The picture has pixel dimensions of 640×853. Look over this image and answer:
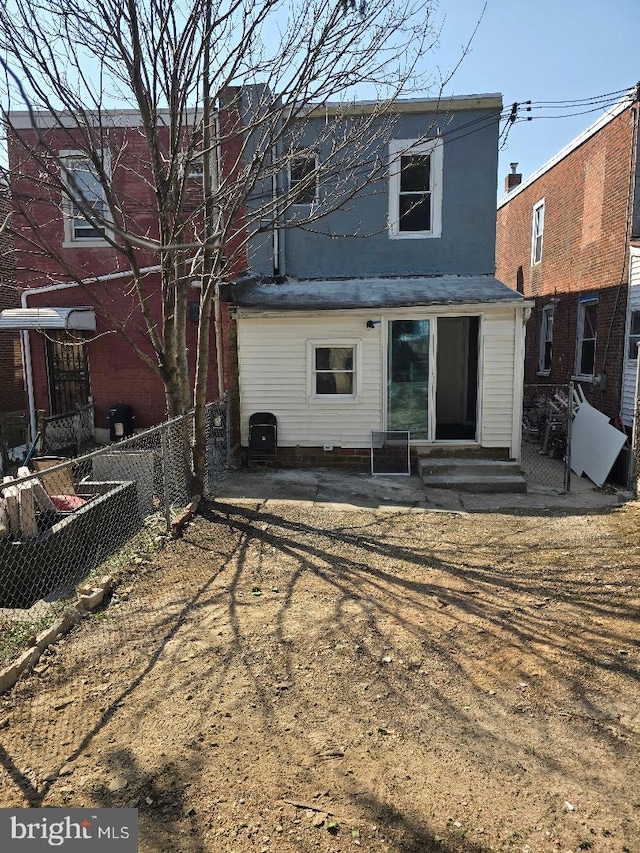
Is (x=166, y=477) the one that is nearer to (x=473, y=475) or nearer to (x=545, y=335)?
(x=473, y=475)

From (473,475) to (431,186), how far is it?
18.2 feet

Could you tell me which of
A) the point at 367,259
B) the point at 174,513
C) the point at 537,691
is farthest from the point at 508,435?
the point at 537,691

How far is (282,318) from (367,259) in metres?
2.49

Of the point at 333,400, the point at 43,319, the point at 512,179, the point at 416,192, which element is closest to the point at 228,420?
Result: the point at 333,400

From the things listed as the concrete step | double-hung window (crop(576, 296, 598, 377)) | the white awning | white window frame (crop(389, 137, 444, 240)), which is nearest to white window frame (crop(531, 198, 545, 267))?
double-hung window (crop(576, 296, 598, 377))

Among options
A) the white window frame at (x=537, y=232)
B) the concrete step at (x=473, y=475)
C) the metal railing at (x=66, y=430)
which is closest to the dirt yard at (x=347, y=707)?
the concrete step at (x=473, y=475)

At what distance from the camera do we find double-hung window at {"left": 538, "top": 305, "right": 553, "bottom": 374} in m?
15.5

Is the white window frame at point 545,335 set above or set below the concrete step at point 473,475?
above

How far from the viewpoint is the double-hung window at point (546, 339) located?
15523mm

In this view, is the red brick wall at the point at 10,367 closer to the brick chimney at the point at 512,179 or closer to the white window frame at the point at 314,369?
the white window frame at the point at 314,369

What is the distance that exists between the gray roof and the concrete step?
8.55 ft

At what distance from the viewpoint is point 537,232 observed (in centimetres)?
1653

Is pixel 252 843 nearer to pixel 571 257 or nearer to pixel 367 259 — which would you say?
pixel 367 259

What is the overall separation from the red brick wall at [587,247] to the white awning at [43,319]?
35.6 feet
